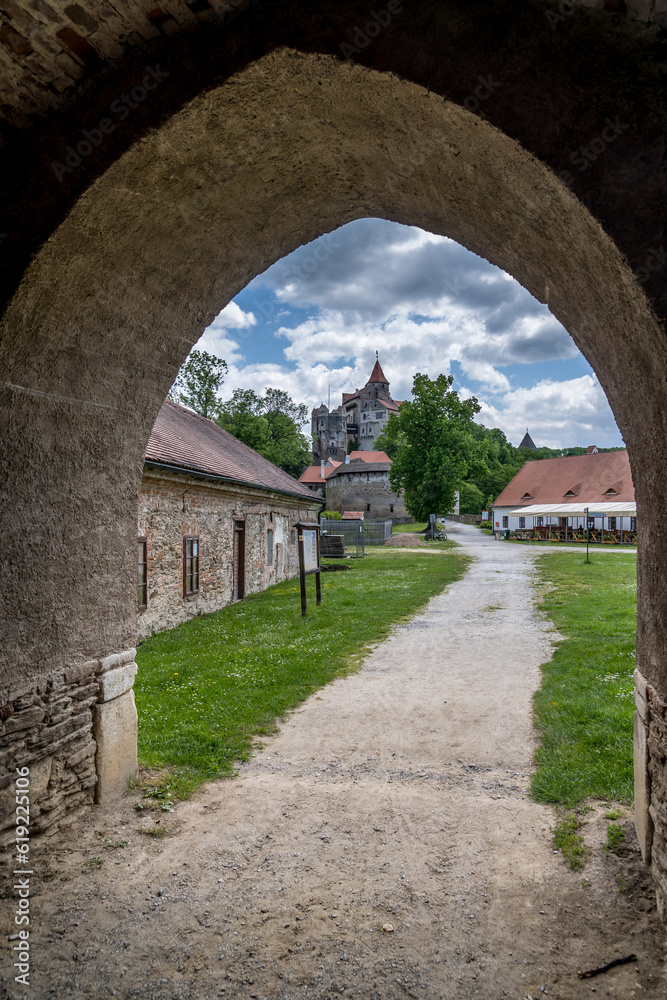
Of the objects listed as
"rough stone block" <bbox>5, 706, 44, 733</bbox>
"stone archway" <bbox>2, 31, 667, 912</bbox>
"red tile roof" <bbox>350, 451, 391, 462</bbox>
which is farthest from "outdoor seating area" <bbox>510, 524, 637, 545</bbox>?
"rough stone block" <bbox>5, 706, 44, 733</bbox>

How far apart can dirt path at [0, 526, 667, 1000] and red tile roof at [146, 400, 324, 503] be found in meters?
7.05

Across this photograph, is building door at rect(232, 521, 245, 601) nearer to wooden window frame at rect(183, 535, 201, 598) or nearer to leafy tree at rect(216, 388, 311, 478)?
wooden window frame at rect(183, 535, 201, 598)

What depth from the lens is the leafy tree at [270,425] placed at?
3797cm

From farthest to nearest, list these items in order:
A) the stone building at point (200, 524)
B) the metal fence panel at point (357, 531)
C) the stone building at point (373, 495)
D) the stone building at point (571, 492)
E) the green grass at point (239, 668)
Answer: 1. the stone building at point (373, 495)
2. the stone building at point (571, 492)
3. the metal fence panel at point (357, 531)
4. the stone building at point (200, 524)
5. the green grass at point (239, 668)

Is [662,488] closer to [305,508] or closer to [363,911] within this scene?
[363,911]

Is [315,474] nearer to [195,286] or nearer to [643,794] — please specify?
[195,286]

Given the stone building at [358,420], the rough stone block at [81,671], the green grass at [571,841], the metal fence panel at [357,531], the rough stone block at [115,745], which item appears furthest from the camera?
the stone building at [358,420]

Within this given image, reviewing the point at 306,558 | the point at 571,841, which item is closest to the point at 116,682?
the point at 571,841

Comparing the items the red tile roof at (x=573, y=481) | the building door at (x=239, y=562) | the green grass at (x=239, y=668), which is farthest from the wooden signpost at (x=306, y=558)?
the red tile roof at (x=573, y=481)

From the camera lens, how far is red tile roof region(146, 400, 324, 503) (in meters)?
11.6

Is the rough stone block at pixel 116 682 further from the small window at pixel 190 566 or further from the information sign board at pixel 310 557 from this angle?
the information sign board at pixel 310 557

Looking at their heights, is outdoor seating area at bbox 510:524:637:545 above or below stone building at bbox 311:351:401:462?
below

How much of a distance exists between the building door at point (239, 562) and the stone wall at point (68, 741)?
431 inches

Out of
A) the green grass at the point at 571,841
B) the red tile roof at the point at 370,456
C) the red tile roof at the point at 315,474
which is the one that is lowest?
the green grass at the point at 571,841
